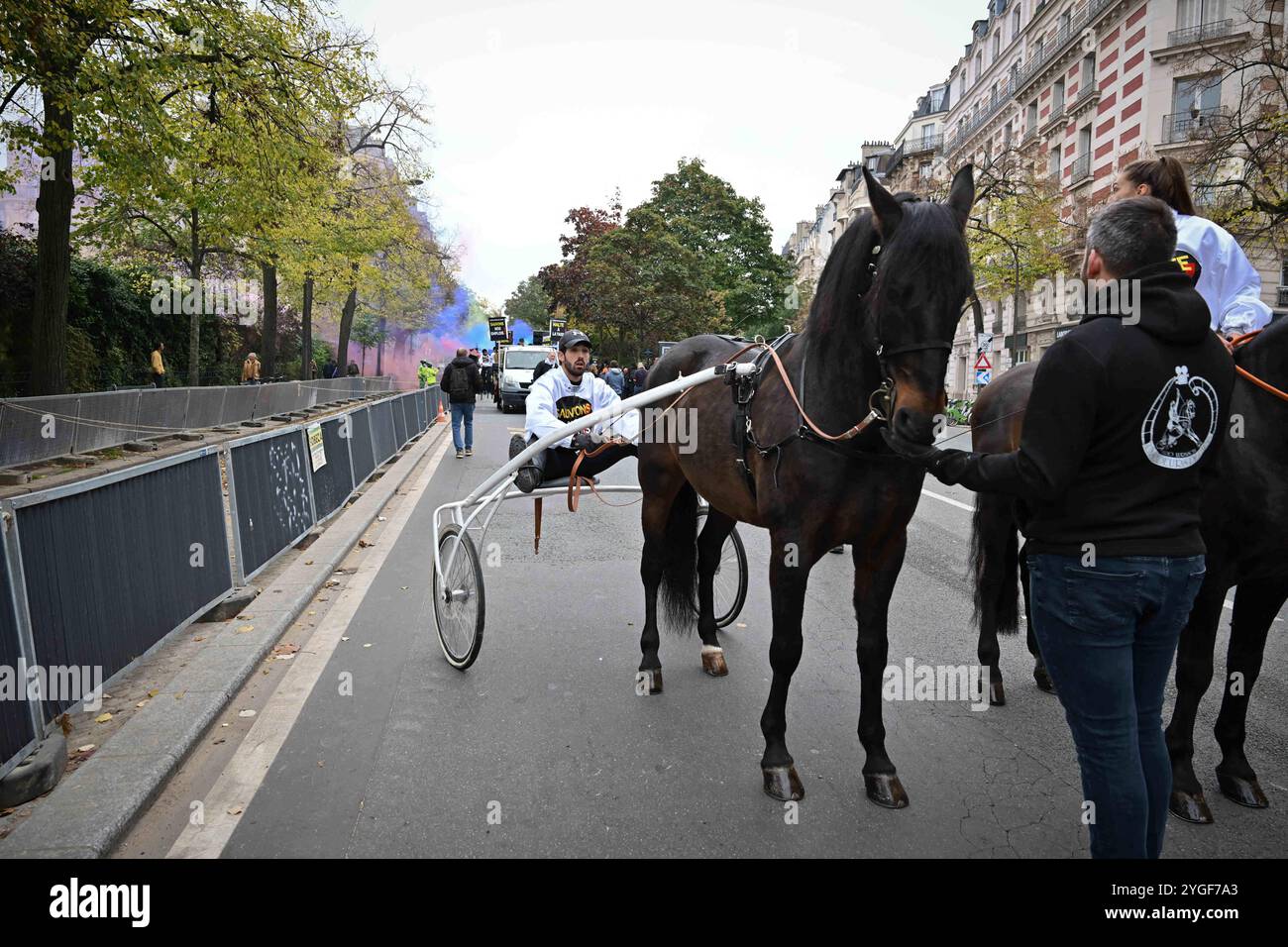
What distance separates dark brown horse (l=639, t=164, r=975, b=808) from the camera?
2.83m

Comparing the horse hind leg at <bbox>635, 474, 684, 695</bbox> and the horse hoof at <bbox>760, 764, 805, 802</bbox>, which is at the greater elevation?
the horse hind leg at <bbox>635, 474, 684, 695</bbox>

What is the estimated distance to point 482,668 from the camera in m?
5.16

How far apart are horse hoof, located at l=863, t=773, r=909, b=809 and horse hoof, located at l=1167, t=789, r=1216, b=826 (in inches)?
40.9

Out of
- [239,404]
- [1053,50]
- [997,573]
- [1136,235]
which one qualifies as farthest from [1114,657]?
[1053,50]

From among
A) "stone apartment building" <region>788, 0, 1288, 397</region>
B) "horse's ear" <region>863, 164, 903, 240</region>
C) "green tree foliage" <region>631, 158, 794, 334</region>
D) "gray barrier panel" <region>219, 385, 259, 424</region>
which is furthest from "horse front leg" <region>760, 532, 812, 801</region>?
→ "green tree foliage" <region>631, 158, 794, 334</region>

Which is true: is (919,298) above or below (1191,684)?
above

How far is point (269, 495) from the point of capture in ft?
23.6

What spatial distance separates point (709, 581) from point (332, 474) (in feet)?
21.0

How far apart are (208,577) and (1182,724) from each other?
5.68m

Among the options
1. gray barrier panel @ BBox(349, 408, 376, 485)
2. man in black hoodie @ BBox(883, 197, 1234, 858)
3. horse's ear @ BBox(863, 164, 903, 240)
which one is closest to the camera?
man in black hoodie @ BBox(883, 197, 1234, 858)

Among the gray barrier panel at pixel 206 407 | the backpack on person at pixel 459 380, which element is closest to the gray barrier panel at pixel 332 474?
the backpack on person at pixel 459 380

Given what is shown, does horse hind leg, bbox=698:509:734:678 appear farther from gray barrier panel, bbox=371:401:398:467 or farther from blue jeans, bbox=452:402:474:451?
blue jeans, bbox=452:402:474:451

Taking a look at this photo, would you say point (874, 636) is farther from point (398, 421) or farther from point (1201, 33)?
point (1201, 33)
